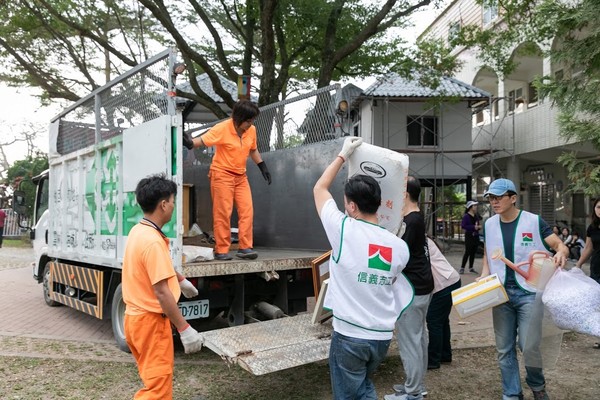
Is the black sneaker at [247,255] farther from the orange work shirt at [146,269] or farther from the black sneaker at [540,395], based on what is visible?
the black sneaker at [540,395]

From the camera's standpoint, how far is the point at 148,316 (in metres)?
2.75

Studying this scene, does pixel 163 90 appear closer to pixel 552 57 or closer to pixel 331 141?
pixel 331 141

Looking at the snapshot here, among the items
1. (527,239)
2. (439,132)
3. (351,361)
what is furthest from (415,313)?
(439,132)

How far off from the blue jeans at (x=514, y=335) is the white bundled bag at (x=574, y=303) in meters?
0.30

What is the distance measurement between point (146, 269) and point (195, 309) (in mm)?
2054

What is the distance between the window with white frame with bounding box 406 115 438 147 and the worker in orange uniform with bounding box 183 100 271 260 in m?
13.5

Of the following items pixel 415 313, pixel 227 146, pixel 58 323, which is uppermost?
pixel 227 146

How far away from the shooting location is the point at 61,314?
288 inches

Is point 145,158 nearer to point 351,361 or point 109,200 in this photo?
point 109,200

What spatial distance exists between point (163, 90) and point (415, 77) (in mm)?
9342

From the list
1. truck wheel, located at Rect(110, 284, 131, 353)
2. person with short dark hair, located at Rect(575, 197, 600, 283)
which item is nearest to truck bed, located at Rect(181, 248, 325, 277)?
truck wheel, located at Rect(110, 284, 131, 353)

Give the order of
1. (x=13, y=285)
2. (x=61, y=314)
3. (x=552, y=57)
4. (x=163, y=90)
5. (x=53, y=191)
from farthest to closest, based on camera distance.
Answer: (x=13, y=285)
(x=61, y=314)
(x=53, y=191)
(x=552, y=57)
(x=163, y=90)

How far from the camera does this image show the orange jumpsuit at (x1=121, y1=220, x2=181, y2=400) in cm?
271

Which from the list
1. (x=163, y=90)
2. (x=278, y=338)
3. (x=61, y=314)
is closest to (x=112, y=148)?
(x=163, y=90)
